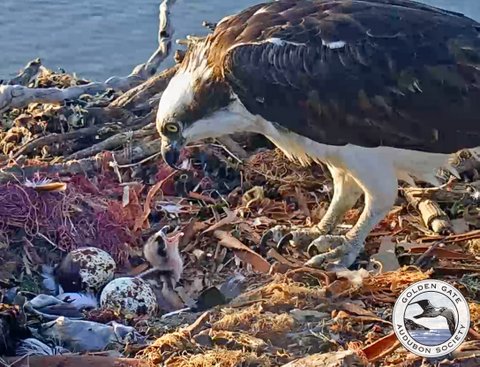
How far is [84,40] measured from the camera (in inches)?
368

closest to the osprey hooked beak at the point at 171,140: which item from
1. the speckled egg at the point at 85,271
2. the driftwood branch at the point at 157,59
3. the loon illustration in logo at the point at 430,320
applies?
the speckled egg at the point at 85,271

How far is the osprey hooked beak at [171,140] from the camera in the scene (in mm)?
5582

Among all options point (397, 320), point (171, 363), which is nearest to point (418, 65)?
point (397, 320)

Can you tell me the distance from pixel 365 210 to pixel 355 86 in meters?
0.74

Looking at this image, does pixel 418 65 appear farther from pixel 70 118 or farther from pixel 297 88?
pixel 70 118

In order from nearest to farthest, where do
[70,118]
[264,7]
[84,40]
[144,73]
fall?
1. [264,7]
2. [70,118]
3. [144,73]
4. [84,40]

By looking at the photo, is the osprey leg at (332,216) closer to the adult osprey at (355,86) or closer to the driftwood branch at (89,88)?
the adult osprey at (355,86)

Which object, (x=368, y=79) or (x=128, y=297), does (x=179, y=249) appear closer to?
(x=128, y=297)

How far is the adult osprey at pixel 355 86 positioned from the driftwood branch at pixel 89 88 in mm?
1539

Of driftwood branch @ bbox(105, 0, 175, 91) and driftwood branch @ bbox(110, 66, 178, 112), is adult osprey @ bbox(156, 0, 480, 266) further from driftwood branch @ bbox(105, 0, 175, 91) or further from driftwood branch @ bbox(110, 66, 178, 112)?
driftwood branch @ bbox(105, 0, 175, 91)

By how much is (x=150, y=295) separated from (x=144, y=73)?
8.90 ft

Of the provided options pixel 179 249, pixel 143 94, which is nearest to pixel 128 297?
pixel 179 249

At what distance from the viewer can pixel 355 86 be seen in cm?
518

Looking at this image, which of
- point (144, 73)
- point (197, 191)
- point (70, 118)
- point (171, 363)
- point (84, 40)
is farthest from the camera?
point (84, 40)
